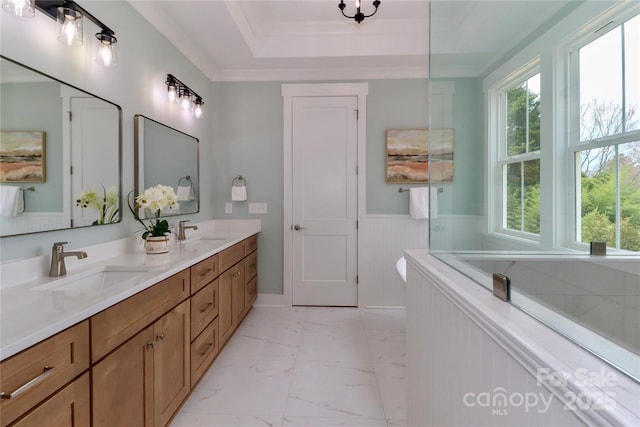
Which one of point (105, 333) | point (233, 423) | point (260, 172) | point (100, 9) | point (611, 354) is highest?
point (100, 9)

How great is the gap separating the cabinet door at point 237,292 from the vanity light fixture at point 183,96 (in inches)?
57.1

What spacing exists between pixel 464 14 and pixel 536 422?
1656mm

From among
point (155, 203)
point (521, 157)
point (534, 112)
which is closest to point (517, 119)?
point (534, 112)

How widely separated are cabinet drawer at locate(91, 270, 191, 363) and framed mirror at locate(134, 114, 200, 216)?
80 cm

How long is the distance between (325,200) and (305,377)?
175 centimetres

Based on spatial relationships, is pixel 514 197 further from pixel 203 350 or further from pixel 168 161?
pixel 168 161

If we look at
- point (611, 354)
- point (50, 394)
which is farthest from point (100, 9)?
point (611, 354)

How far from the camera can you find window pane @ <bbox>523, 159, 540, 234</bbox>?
122 centimetres

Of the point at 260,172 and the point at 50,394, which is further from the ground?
the point at 260,172

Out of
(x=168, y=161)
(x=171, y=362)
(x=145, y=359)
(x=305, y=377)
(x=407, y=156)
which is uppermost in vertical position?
(x=407, y=156)

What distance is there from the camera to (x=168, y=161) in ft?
7.61

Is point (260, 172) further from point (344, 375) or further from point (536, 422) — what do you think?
point (536, 422)

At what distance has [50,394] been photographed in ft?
2.66

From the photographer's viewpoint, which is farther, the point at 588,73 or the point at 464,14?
the point at 464,14
